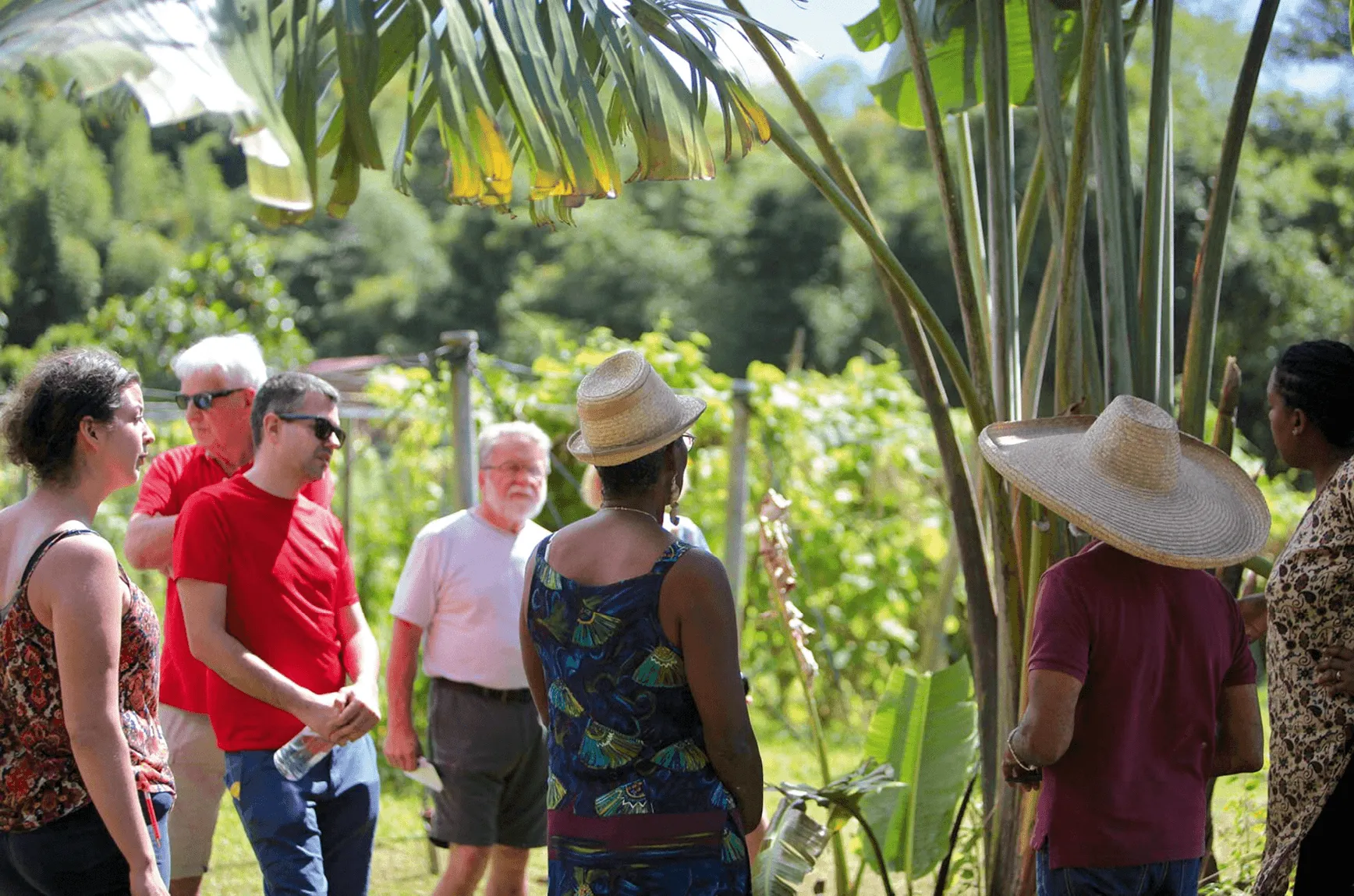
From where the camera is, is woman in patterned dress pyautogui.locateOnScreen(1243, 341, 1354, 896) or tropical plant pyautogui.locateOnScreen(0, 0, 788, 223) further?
woman in patterned dress pyautogui.locateOnScreen(1243, 341, 1354, 896)

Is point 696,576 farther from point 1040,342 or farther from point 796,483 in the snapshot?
point 796,483

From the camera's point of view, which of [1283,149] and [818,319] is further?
[818,319]

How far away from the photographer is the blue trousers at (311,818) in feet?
10.4

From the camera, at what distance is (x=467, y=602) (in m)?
3.90

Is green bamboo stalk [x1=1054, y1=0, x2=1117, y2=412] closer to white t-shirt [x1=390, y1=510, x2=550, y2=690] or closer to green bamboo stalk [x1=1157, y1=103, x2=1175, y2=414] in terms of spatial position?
green bamboo stalk [x1=1157, y1=103, x2=1175, y2=414]

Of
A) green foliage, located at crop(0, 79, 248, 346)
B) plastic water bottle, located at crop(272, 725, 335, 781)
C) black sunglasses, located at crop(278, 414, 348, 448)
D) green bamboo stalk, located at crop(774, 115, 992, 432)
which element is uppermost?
green bamboo stalk, located at crop(774, 115, 992, 432)

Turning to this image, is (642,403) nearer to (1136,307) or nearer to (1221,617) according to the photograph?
(1221,617)

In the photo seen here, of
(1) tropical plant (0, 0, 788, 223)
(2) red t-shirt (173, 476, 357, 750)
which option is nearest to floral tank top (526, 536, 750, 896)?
(1) tropical plant (0, 0, 788, 223)

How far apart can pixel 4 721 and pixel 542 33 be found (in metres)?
1.63

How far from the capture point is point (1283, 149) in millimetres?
18969

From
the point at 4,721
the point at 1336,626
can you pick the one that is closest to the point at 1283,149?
the point at 1336,626

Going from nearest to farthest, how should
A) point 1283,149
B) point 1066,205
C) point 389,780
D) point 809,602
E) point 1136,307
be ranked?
point 1066,205, point 1136,307, point 389,780, point 809,602, point 1283,149

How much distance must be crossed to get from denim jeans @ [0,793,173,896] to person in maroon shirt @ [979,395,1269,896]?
1.67 m

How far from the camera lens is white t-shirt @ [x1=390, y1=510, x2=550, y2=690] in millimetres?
3902
